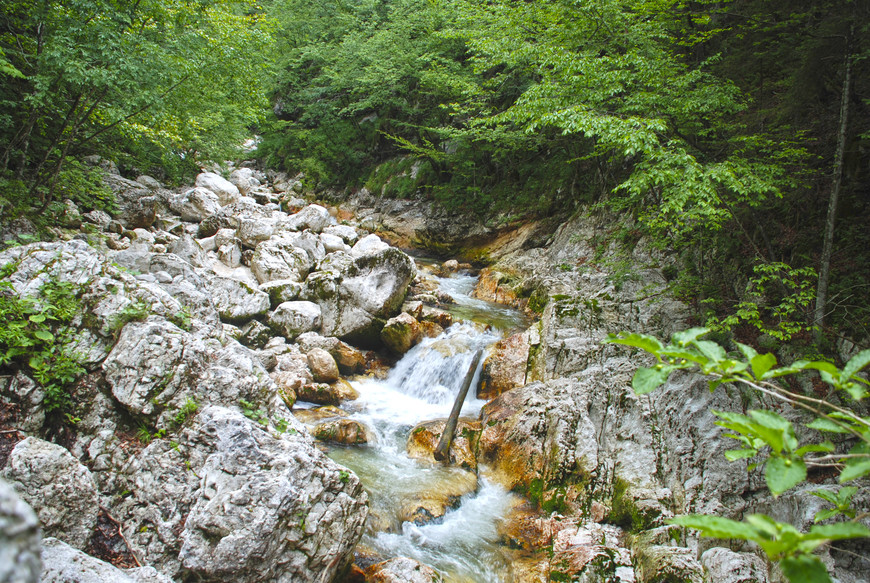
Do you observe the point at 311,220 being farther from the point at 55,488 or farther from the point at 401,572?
the point at 55,488

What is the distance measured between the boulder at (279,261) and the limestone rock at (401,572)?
8.78 meters

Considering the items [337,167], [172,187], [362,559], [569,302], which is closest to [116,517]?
[362,559]

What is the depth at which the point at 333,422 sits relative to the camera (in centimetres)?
786

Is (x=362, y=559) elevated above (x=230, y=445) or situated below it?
below

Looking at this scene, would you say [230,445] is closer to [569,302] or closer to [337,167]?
[569,302]

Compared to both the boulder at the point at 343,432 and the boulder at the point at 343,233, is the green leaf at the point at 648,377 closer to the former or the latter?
the boulder at the point at 343,432

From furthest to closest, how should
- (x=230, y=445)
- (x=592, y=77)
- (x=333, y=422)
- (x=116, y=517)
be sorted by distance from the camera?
1. (x=333, y=422)
2. (x=592, y=77)
3. (x=230, y=445)
4. (x=116, y=517)

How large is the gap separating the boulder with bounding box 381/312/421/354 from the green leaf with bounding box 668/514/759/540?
376 inches

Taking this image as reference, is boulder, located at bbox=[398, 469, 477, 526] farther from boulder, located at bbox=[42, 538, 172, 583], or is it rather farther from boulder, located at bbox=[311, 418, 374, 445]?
boulder, located at bbox=[42, 538, 172, 583]

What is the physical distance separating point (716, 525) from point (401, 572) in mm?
4387

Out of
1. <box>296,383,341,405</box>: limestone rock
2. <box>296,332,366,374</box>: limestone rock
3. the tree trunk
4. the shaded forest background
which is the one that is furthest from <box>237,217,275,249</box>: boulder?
the tree trunk

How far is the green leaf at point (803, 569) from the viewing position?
0.99m

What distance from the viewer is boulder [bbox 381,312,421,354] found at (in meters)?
10.6

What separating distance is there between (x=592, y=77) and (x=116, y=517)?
816 centimetres
